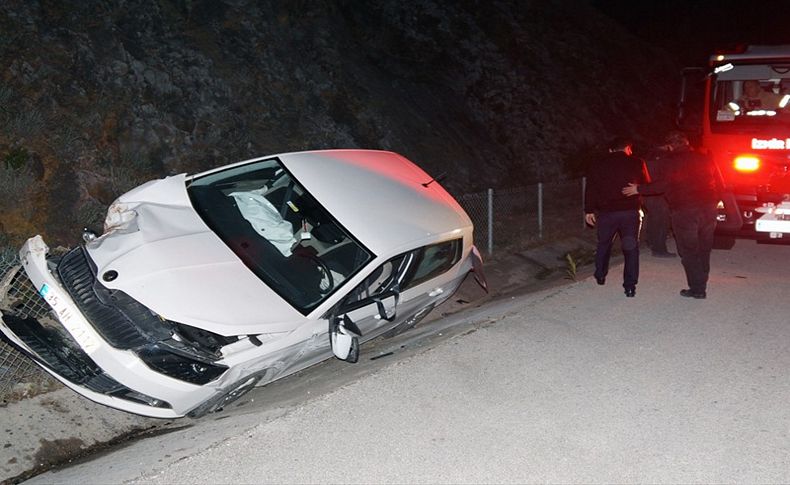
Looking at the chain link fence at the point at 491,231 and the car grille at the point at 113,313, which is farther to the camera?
the chain link fence at the point at 491,231

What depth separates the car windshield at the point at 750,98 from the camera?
10.3 meters

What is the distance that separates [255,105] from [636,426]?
9.53 m

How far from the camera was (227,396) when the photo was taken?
5.16m

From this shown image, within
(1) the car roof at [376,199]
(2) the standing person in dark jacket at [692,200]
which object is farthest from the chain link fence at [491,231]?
(2) the standing person in dark jacket at [692,200]

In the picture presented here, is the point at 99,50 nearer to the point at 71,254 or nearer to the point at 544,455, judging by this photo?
the point at 71,254

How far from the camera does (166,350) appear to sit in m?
4.77

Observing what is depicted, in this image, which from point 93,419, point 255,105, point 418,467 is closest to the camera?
point 418,467

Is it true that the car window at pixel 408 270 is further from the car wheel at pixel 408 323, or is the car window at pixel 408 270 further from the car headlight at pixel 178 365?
the car headlight at pixel 178 365

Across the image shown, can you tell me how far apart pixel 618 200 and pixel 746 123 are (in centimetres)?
378

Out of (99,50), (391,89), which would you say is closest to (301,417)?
(99,50)

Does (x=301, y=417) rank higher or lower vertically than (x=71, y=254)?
lower

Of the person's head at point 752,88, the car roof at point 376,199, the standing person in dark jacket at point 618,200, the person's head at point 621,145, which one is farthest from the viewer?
the person's head at point 752,88

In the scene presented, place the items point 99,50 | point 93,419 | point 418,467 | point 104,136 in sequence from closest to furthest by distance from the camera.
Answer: point 418,467 → point 93,419 → point 104,136 → point 99,50

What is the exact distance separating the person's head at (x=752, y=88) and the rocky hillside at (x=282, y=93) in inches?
212
